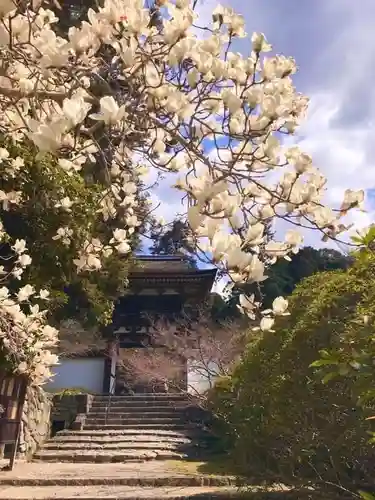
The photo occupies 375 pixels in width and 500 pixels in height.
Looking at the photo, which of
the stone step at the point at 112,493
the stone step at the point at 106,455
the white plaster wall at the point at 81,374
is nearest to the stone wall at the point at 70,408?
the stone step at the point at 106,455

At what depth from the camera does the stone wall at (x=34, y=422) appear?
26.0 ft

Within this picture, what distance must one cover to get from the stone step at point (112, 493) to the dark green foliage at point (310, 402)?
1.21 meters

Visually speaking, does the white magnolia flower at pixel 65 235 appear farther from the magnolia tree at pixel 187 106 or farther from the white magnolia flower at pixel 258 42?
the white magnolia flower at pixel 258 42

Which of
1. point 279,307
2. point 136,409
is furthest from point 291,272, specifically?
point 279,307

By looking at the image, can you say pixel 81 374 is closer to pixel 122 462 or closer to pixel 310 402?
pixel 122 462

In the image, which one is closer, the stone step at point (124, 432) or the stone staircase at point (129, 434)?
the stone staircase at point (129, 434)

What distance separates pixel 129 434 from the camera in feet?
31.0

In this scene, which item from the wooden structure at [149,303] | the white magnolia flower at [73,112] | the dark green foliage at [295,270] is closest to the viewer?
the white magnolia flower at [73,112]

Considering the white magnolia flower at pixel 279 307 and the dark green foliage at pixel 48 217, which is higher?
the dark green foliage at pixel 48 217

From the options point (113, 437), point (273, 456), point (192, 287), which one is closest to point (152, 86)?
point (273, 456)

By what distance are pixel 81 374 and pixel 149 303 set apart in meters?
2.70

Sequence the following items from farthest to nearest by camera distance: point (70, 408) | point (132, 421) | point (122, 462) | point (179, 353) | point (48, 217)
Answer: point (179, 353)
point (70, 408)
point (132, 421)
point (122, 462)
point (48, 217)

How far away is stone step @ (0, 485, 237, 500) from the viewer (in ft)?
15.3

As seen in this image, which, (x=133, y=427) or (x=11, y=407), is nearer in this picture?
(x=11, y=407)
